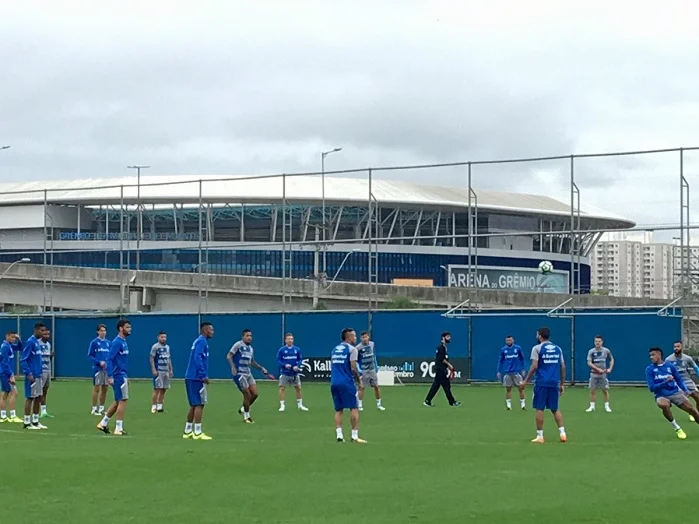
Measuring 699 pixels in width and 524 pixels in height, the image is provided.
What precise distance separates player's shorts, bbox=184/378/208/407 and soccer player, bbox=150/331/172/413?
6926mm

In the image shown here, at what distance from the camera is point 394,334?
4631 centimetres

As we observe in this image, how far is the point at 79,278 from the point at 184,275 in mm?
6371

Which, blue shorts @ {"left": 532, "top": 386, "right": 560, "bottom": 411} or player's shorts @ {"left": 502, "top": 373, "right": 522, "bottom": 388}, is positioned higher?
blue shorts @ {"left": 532, "top": 386, "right": 560, "bottom": 411}

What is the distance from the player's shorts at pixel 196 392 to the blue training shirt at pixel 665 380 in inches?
331

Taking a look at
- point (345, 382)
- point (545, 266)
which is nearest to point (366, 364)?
point (345, 382)

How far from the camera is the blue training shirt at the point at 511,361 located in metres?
31.2

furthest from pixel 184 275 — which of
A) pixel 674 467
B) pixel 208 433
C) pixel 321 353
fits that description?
pixel 674 467

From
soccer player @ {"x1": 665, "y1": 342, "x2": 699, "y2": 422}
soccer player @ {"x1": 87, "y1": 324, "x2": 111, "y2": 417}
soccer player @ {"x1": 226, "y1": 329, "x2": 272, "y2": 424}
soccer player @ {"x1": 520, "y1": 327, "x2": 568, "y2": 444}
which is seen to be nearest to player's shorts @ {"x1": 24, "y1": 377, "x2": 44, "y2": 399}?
soccer player @ {"x1": 87, "y1": 324, "x2": 111, "y2": 417}

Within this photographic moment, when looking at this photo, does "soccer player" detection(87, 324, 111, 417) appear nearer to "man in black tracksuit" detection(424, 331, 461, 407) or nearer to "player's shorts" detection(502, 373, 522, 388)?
"man in black tracksuit" detection(424, 331, 461, 407)

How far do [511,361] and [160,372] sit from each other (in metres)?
9.27

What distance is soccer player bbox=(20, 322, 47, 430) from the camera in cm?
2455

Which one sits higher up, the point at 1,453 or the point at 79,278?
the point at 79,278

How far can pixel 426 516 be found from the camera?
11953mm

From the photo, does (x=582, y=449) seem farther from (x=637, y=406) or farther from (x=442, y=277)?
(x=442, y=277)
